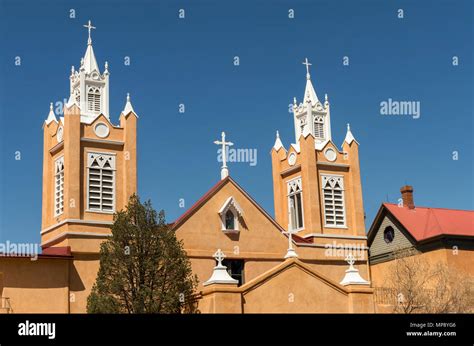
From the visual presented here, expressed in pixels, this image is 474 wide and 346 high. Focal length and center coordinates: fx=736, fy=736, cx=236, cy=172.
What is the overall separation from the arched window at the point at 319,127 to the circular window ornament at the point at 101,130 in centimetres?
1530

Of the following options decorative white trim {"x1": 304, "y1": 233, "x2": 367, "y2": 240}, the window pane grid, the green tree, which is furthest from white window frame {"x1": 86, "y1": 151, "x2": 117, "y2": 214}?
the window pane grid

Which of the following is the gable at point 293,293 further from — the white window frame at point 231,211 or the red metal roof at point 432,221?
the red metal roof at point 432,221

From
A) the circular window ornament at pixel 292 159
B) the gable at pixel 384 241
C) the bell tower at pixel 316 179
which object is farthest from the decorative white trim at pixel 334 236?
the circular window ornament at pixel 292 159

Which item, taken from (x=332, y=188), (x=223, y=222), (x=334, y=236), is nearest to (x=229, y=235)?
(x=223, y=222)

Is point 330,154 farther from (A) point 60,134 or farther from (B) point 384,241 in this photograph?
(A) point 60,134

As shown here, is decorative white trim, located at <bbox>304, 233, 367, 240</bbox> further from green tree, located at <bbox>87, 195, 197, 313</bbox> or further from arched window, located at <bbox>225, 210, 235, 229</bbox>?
green tree, located at <bbox>87, 195, 197, 313</bbox>

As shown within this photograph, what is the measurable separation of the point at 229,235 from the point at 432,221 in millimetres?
14976

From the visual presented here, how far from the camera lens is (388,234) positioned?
51.7 metres

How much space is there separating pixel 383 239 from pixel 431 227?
4.71 meters

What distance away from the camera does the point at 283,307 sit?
35062 millimetres

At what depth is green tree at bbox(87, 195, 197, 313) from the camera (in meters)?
33.3
